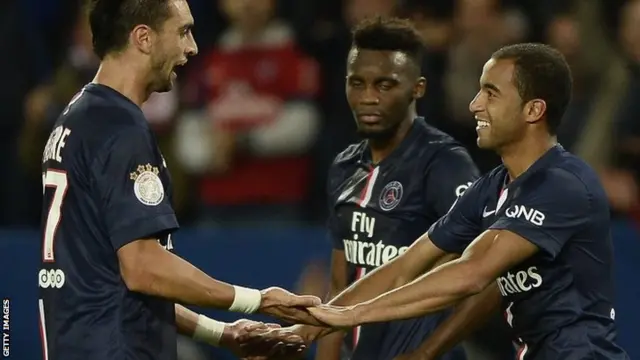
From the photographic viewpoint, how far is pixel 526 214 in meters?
4.95

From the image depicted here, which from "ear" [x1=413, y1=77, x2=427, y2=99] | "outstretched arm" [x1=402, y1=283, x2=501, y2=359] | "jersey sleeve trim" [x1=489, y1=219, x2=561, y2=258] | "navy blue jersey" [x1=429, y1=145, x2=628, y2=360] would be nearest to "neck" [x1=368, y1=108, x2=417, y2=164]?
"ear" [x1=413, y1=77, x2=427, y2=99]

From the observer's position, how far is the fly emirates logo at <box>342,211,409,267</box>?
582cm

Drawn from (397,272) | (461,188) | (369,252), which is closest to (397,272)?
(397,272)

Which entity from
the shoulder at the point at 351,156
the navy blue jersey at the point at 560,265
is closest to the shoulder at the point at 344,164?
the shoulder at the point at 351,156


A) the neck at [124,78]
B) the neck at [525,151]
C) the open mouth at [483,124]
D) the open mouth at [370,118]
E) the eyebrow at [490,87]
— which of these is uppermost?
the neck at [124,78]

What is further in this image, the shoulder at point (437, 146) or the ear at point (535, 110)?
the shoulder at point (437, 146)

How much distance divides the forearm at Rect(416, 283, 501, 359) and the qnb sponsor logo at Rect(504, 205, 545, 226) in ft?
1.87

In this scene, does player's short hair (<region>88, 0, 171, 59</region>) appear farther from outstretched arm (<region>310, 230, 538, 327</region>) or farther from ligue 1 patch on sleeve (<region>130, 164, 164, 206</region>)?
outstretched arm (<region>310, 230, 538, 327</region>)

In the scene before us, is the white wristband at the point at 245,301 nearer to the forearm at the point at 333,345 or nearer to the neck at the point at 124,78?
the neck at the point at 124,78

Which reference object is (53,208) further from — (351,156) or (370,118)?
(351,156)

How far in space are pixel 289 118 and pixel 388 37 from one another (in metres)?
2.79

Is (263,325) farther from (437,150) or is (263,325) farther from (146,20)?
(146,20)

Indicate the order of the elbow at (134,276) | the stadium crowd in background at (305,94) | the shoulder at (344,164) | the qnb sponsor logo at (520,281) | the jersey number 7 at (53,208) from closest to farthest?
the elbow at (134,276) < the jersey number 7 at (53,208) < the qnb sponsor logo at (520,281) < the shoulder at (344,164) < the stadium crowd in background at (305,94)

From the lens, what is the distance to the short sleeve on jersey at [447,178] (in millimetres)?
5711
